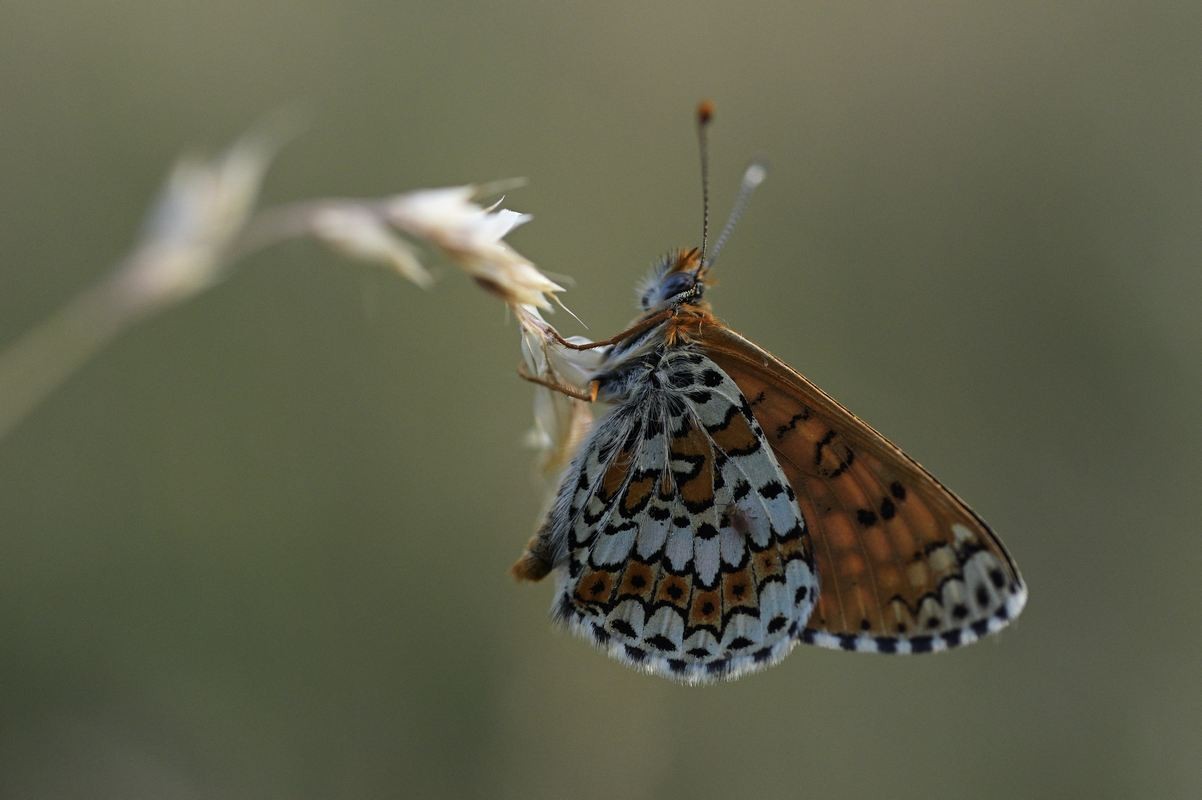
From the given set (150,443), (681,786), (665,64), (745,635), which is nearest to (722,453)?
(745,635)

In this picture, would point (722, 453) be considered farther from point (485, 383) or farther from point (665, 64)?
point (665, 64)

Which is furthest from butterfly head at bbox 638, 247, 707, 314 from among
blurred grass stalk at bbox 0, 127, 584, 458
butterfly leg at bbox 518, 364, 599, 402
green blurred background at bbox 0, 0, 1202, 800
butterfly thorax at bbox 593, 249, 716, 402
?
green blurred background at bbox 0, 0, 1202, 800

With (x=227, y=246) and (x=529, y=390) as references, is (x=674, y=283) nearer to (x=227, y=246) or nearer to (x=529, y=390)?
(x=227, y=246)

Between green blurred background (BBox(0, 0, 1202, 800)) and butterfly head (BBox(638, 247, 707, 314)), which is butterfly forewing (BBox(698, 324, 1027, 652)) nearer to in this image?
butterfly head (BBox(638, 247, 707, 314))

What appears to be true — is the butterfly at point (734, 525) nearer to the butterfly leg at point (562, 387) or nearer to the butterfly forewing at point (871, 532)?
the butterfly forewing at point (871, 532)

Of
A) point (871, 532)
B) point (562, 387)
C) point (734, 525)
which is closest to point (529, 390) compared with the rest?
point (734, 525)

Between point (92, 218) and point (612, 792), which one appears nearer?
point (612, 792)
